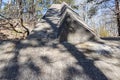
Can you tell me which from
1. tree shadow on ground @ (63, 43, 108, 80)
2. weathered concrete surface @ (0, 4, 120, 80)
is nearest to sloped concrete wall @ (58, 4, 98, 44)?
weathered concrete surface @ (0, 4, 120, 80)

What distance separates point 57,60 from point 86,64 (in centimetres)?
30

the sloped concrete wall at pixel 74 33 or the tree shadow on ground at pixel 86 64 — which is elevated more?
the sloped concrete wall at pixel 74 33

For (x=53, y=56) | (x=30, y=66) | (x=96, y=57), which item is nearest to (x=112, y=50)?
(x=96, y=57)

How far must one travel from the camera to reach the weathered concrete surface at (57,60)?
Result: 6.72 ft

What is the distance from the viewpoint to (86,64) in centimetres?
228

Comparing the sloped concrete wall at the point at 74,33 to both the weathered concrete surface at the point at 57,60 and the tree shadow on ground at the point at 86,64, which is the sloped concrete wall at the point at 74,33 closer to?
the weathered concrete surface at the point at 57,60

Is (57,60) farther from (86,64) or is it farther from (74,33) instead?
(74,33)

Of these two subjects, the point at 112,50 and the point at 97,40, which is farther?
the point at 97,40

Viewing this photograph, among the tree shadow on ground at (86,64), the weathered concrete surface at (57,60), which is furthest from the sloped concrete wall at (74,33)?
the tree shadow on ground at (86,64)

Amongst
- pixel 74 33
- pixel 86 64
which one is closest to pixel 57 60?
pixel 86 64

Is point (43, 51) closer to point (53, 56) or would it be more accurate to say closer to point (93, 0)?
point (53, 56)

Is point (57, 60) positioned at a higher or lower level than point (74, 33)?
lower

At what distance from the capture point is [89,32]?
121 inches

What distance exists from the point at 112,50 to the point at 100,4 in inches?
594
